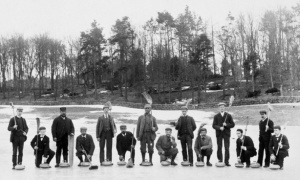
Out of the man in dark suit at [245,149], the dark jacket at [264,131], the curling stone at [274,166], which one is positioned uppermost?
the dark jacket at [264,131]

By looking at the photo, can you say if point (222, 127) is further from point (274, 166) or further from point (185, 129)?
point (274, 166)

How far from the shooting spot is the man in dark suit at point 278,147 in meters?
9.41

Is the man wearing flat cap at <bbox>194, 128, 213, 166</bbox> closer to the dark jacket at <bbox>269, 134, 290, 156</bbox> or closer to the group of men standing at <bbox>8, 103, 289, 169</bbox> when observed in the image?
the group of men standing at <bbox>8, 103, 289, 169</bbox>

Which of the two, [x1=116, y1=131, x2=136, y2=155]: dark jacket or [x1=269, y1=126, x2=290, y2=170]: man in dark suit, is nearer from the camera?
[x1=269, y1=126, x2=290, y2=170]: man in dark suit

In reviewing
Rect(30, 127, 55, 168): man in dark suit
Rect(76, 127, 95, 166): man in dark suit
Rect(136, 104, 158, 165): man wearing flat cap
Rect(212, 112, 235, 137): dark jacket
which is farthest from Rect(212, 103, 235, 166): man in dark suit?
Rect(30, 127, 55, 168): man in dark suit

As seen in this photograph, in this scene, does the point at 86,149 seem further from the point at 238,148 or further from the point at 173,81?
the point at 173,81

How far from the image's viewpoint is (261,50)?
173ft

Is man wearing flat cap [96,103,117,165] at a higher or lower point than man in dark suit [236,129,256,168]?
higher

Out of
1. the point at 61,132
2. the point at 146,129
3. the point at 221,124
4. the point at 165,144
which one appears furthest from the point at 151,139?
the point at 61,132

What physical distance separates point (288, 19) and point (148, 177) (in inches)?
1697

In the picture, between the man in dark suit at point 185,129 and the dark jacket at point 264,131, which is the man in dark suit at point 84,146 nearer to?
the man in dark suit at point 185,129

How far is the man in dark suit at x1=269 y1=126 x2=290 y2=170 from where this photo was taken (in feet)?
30.9

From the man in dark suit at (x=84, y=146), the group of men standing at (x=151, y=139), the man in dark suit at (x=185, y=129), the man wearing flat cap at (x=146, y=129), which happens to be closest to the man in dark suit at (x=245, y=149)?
the group of men standing at (x=151, y=139)

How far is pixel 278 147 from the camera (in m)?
9.48
